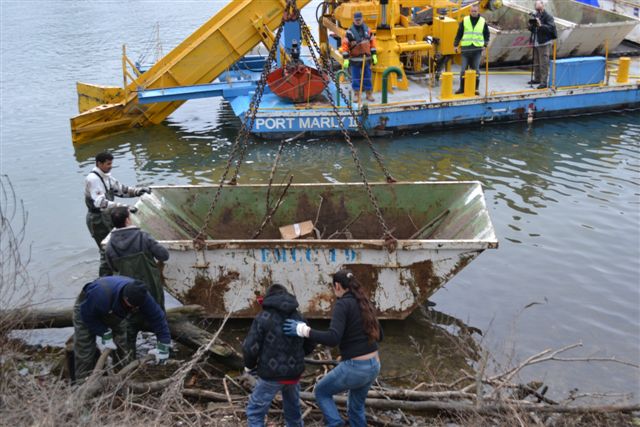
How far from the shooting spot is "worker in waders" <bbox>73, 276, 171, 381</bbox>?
560cm

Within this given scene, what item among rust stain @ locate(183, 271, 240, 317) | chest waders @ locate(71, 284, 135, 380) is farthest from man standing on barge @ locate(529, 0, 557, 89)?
chest waders @ locate(71, 284, 135, 380)

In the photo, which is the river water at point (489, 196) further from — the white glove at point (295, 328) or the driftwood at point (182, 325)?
the white glove at point (295, 328)

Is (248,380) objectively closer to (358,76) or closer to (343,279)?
(343,279)

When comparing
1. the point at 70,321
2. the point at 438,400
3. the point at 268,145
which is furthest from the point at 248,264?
the point at 268,145

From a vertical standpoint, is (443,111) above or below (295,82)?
below

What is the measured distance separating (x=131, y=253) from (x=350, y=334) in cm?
241

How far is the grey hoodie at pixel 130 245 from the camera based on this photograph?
6211 millimetres

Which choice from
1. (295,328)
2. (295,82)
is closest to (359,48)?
(295,82)

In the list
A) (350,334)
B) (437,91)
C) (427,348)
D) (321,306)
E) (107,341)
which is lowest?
(427,348)

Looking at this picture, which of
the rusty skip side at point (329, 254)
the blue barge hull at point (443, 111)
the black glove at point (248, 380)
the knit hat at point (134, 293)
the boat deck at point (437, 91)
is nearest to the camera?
the knit hat at point (134, 293)

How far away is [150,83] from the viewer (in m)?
15.4

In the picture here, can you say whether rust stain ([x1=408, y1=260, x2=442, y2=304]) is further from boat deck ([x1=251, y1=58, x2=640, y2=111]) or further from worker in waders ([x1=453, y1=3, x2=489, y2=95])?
worker in waders ([x1=453, y1=3, x2=489, y2=95])

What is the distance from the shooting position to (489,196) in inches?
448

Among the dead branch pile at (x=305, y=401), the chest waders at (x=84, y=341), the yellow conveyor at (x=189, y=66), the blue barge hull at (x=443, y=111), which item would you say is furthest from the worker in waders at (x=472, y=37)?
the chest waders at (x=84, y=341)
